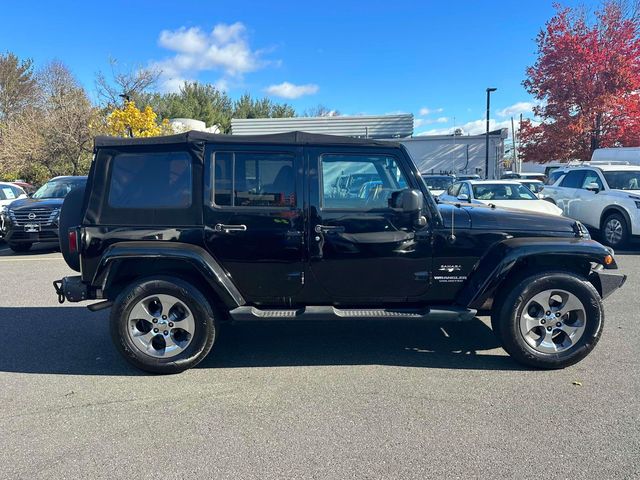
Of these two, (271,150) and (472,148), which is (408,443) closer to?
(271,150)

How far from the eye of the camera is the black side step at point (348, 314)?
3865 mm

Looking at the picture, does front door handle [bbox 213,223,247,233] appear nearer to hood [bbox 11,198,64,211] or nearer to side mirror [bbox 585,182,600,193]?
hood [bbox 11,198,64,211]

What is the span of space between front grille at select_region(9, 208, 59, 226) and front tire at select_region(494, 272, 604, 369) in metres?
9.83

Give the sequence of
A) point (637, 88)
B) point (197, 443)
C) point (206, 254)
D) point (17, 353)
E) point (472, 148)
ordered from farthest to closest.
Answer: point (472, 148) < point (637, 88) < point (17, 353) < point (206, 254) < point (197, 443)

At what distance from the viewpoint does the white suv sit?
9.88 metres

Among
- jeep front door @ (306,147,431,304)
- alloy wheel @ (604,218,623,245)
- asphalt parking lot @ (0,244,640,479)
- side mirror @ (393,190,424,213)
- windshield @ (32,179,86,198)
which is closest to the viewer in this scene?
asphalt parking lot @ (0,244,640,479)

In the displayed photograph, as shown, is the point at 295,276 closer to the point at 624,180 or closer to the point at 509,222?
the point at 509,222

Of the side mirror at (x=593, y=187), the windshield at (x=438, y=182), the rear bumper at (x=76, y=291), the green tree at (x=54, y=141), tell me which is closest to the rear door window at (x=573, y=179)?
the side mirror at (x=593, y=187)

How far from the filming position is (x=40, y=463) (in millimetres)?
2693

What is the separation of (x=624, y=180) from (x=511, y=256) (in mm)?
8976

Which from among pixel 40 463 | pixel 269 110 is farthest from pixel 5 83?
pixel 40 463

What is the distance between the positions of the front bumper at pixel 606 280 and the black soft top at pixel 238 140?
6.92 feet

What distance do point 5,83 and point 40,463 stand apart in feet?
129

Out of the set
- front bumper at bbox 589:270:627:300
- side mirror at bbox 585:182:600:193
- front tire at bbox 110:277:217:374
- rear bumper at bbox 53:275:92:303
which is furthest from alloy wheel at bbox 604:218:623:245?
rear bumper at bbox 53:275:92:303
